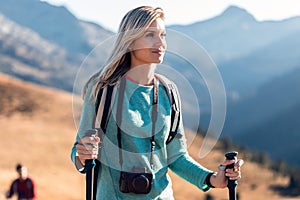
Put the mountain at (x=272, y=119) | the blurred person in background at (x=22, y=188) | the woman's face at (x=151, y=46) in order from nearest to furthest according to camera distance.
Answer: the woman's face at (x=151, y=46) < the blurred person in background at (x=22, y=188) < the mountain at (x=272, y=119)

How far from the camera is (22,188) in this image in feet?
34.4

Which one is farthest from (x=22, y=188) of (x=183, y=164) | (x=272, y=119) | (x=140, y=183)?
(x=272, y=119)

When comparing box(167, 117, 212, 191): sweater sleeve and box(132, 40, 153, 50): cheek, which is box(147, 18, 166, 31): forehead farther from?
box(167, 117, 212, 191): sweater sleeve

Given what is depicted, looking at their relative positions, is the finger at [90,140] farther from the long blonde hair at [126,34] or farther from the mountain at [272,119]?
the mountain at [272,119]

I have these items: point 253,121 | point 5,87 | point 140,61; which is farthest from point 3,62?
point 140,61

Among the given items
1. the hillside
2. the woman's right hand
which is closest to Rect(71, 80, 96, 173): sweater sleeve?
the woman's right hand

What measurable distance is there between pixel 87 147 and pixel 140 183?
→ 285 mm

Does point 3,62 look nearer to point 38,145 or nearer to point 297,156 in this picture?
point 297,156

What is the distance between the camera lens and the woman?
274 centimetres

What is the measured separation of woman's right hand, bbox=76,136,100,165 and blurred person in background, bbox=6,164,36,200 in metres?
7.80

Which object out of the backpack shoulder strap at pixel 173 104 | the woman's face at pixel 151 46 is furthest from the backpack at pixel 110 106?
the woman's face at pixel 151 46

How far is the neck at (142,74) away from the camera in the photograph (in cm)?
289

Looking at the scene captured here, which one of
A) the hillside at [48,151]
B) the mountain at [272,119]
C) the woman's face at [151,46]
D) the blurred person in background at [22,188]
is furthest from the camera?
the mountain at [272,119]

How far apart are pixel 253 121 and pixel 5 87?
119 m
